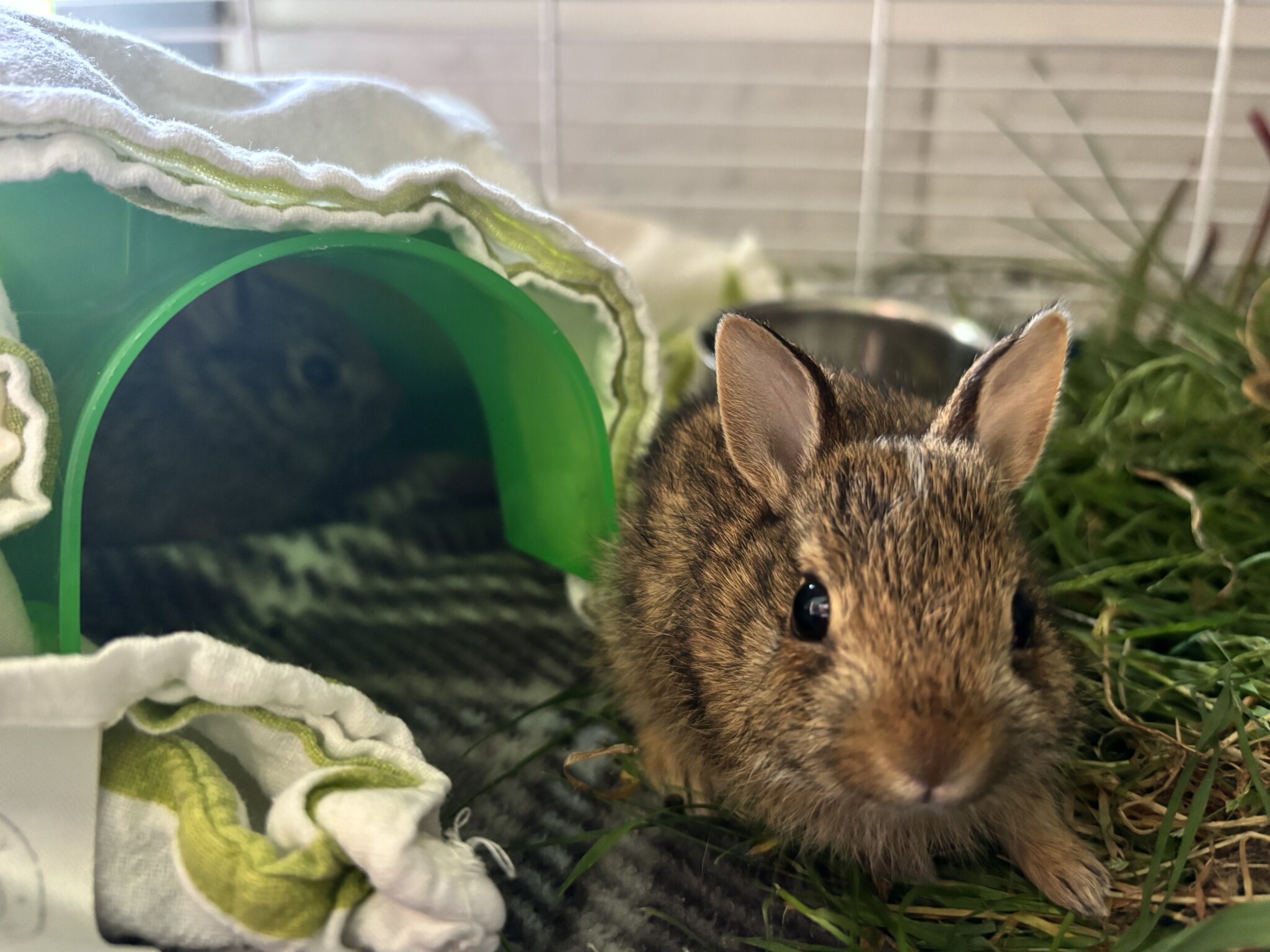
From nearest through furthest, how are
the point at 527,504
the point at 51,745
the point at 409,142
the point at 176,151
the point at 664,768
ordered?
the point at 51,745
the point at 176,151
the point at 664,768
the point at 409,142
the point at 527,504

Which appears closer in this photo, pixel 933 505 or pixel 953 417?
pixel 933 505

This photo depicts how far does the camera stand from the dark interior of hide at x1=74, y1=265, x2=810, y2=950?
1.49 m

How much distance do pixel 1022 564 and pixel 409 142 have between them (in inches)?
52.5

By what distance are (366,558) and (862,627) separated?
131 centimetres

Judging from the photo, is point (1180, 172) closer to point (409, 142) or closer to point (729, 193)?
point (729, 193)

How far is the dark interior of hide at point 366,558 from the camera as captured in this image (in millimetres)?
1486

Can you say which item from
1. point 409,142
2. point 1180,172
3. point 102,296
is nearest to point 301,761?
point 102,296

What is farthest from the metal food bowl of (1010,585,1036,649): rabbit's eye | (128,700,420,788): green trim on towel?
(128,700,420,788): green trim on towel

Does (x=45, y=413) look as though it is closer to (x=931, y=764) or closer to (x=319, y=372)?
(x=319, y=372)

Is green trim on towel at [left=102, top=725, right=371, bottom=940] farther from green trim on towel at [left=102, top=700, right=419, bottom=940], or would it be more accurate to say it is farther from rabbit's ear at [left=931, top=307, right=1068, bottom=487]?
rabbit's ear at [left=931, top=307, right=1068, bottom=487]

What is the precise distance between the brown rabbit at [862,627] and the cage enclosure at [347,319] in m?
0.37

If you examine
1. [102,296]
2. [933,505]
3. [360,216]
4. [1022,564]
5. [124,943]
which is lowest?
[124,943]

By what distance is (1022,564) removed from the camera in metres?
1.37

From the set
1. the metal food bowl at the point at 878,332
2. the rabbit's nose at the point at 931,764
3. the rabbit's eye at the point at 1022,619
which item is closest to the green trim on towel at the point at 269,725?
the rabbit's nose at the point at 931,764
